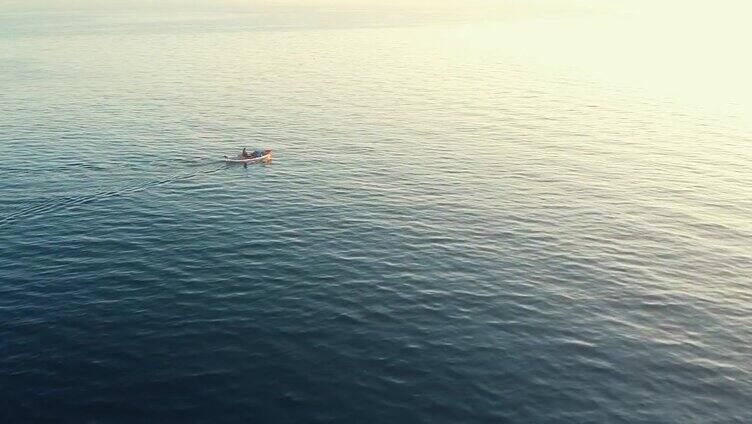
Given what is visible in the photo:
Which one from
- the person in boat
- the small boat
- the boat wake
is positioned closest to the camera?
the boat wake

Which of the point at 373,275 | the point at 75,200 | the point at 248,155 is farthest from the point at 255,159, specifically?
the point at 373,275

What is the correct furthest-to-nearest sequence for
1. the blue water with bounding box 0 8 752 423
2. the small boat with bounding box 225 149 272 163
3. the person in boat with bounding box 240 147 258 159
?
the person in boat with bounding box 240 147 258 159
the small boat with bounding box 225 149 272 163
the blue water with bounding box 0 8 752 423

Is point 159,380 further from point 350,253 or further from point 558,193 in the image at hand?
point 558,193

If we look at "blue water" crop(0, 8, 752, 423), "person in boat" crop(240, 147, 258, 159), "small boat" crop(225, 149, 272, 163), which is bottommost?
"blue water" crop(0, 8, 752, 423)

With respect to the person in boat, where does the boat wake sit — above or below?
below

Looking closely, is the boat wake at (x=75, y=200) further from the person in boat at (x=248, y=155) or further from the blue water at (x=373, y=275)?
the person in boat at (x=248, y=155)

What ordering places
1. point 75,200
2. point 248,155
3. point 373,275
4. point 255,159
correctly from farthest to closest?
point 248,155, point 255,159, point 75,200, point 373,275

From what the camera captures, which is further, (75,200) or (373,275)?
(75,200)

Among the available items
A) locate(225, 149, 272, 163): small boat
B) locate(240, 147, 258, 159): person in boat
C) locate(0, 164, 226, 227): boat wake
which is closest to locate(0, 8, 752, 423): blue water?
locate(0, 164, 226, 227): boat wake

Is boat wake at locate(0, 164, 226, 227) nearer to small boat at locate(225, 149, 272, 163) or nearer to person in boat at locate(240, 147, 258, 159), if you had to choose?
small boat at locate(225, 149, 272, 163)

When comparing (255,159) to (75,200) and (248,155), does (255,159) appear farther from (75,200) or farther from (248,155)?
(75,200)
